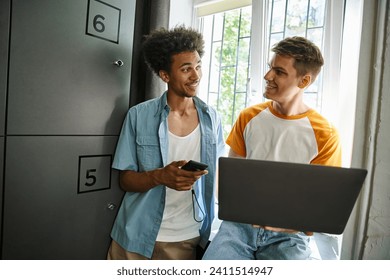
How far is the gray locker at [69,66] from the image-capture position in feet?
2.86

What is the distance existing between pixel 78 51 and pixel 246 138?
2.44 feet

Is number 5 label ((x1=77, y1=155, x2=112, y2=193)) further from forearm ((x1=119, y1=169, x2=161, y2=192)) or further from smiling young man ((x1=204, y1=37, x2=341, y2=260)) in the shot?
smiling young man ((x1=204, y1=37, x2=341, y2=260))

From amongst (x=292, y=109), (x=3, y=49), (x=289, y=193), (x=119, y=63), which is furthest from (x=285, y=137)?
(x=3, y=49)

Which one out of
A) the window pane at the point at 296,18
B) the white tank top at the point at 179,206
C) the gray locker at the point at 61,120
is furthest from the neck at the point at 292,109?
the gray locker at the point at 61,120

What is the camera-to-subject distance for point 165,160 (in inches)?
45.1

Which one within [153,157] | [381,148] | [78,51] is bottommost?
[153,157]

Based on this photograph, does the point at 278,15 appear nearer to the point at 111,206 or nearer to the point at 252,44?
the point at 252,44

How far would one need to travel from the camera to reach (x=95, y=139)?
1107 millimetres

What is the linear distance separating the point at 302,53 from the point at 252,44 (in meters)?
0.47

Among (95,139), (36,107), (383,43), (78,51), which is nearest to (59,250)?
(95,139)

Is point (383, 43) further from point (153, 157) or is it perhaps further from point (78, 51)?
point (78, 51)

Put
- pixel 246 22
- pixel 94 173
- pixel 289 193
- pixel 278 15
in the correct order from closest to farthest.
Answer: pixel 289 193 < pixel 94 173 < pixel 278 15 < pixel 246 22

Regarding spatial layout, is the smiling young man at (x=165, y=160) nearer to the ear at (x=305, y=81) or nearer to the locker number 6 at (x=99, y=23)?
the locker number 6 at (x=99, y=23)
